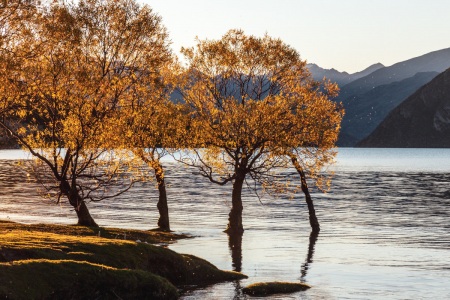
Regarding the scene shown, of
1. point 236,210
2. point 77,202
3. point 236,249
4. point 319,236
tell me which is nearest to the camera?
point 77,202

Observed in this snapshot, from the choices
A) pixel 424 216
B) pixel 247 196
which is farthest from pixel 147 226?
pixel 247 196

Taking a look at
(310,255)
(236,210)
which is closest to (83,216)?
(236,210)

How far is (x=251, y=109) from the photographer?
67.5 m

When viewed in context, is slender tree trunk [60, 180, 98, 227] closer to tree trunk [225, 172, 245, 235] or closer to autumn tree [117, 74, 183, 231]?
autumn tree [117, 74, 183, 231]

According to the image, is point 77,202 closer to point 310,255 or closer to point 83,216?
point 83,216

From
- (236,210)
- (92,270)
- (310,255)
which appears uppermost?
(92,270)

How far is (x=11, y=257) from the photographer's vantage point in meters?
32.9

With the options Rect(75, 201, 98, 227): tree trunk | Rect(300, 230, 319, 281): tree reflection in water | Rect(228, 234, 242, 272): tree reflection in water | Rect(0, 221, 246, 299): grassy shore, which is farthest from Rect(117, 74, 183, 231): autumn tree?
Rect(0, 221, 246, 299): grassy shore

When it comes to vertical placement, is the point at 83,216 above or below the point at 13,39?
below

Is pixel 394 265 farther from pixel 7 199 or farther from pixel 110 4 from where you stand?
pixel 7 199

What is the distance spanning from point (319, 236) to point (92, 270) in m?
48.3

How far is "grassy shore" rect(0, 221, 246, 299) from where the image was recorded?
2969 cm

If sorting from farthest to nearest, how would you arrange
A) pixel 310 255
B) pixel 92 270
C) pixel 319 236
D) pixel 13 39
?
pixel 319 236 → pixel 310 255 → pixel 13 39 → pixel 92 270

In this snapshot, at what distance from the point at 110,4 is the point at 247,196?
86.3 m
